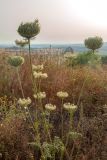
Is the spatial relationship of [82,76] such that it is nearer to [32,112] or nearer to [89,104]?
[89,104]

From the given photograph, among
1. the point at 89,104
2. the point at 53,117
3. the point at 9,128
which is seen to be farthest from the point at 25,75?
the point at 9,128

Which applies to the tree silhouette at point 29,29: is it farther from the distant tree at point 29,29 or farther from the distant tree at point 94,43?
the distant tree at point 94,43

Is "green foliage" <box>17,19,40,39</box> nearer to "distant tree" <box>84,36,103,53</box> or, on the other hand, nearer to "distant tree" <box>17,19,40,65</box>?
"distant tree" <box>17,19,40,65</box>

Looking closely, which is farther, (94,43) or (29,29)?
(94,43)

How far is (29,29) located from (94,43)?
0.80 m

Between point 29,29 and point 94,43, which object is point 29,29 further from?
point 94,43

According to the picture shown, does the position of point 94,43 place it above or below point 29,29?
below

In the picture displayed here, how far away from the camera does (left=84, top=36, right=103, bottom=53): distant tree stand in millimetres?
4943

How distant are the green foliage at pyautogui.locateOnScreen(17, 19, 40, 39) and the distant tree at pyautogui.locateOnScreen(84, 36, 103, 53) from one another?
2.20ft

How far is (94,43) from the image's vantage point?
16.2ft

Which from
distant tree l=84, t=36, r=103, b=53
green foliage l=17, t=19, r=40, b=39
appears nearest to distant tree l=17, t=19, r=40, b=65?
green foliage l=17, t=19, r=40, b=39

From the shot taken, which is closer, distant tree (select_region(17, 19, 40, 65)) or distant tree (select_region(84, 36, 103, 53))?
distant tree (select_region(17, 19, 40, 65))

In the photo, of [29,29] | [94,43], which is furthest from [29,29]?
[94,43]

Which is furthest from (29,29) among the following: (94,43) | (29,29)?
(94,43)
